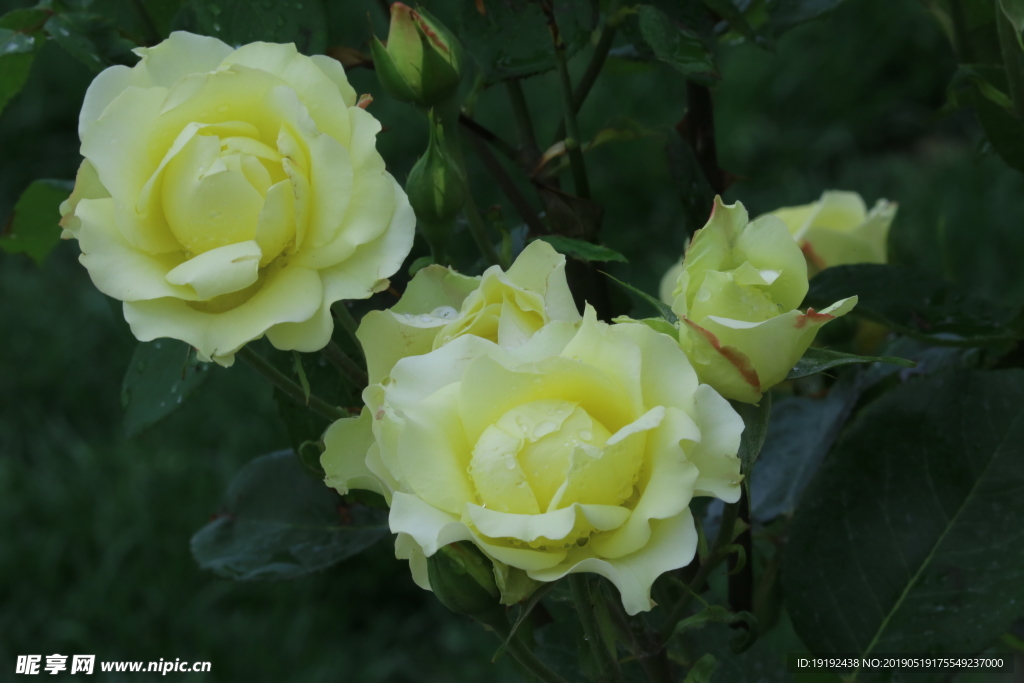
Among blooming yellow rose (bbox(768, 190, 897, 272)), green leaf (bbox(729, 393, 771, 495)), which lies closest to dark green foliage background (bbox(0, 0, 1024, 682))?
blooming yellow rose (bbox(768, 190, 897, 272))

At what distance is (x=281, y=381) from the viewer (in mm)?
476

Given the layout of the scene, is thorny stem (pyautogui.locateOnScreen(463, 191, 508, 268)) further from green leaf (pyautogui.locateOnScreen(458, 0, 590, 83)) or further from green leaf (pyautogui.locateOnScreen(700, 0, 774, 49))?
green leaf (pyautogui.locateOnScreen(700, 0, 774, 49))

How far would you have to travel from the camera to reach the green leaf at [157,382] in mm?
587

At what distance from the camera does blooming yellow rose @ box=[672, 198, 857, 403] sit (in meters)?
0.40

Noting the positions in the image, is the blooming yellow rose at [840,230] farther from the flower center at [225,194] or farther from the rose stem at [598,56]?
the flower center at [225,194]

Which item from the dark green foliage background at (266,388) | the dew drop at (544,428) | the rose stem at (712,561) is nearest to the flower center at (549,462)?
the dew drop at (544,428)

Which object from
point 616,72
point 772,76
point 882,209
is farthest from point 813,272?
point 772,76

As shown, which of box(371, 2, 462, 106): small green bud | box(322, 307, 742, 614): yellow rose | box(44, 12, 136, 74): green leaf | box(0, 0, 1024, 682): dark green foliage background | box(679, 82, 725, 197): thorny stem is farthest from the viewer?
box(0, 0, 1024, 682): dark green foliage background

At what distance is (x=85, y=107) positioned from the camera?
0.44 meters

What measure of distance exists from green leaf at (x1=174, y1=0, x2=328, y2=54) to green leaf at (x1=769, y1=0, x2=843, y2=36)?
0.93 ft

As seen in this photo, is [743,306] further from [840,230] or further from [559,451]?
[840,230]

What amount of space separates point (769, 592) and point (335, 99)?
49 centimetres

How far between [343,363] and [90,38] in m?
0.26

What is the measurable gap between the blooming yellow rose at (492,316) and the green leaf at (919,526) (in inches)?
11.2
